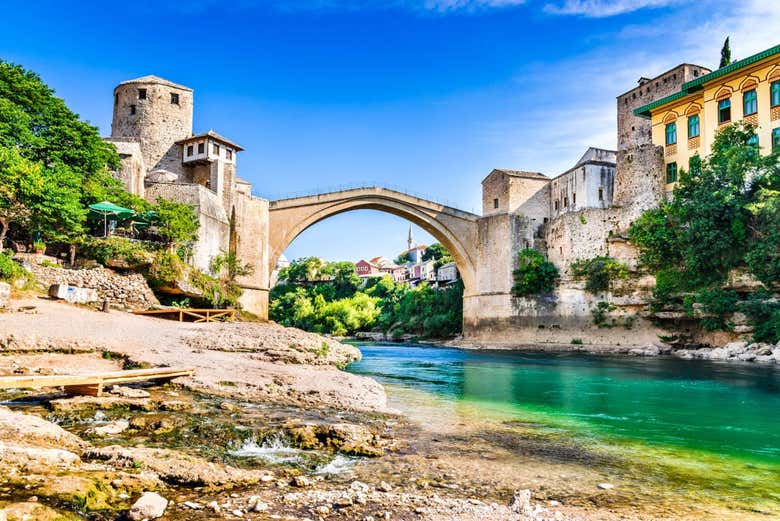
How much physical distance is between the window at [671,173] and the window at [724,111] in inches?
121

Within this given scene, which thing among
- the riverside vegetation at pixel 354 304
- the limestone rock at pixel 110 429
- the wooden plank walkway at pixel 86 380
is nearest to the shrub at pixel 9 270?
the wooden plank walkway at pixel 86 380

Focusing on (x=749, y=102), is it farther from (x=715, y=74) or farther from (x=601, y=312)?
(x=601, y=312)

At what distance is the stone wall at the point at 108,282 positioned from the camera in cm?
1458

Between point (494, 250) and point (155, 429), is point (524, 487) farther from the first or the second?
point (494, 250)

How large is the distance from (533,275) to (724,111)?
12.4 meters

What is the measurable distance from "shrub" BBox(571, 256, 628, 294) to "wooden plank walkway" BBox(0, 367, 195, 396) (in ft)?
82.6

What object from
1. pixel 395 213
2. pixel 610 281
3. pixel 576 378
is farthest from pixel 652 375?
pixel 395 213

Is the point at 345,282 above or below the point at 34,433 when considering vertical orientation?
above

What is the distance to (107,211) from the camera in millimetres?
17828

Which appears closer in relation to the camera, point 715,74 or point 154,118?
point 715,74

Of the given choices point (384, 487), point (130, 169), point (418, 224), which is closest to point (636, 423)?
point (384, 487)

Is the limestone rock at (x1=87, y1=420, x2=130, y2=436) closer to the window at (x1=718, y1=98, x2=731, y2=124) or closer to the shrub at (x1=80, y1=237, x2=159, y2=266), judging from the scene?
the shrub at (x1=80, y1=237, x2=159, y2=266)

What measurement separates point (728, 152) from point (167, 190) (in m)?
23.0

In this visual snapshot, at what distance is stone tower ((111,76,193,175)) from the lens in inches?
1092
